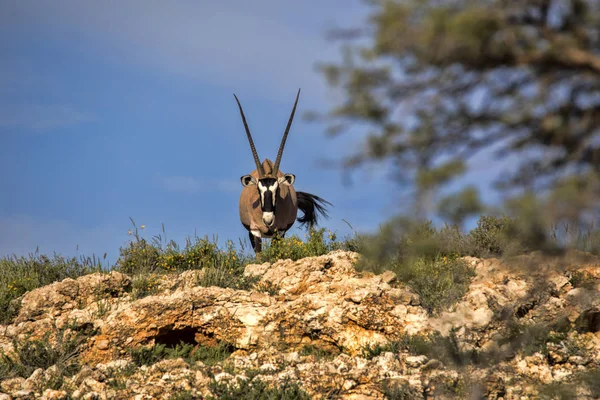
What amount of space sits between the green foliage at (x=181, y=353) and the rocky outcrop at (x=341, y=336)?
0.10 meters

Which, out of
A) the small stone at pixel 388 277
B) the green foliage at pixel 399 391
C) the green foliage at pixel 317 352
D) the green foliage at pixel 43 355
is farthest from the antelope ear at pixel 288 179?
the green foliage at pixel 399 391

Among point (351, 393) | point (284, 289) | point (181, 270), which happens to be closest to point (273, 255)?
point (181, 270)

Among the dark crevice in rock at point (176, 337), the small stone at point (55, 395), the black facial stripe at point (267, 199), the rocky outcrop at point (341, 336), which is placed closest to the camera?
the rocky outcrop at point (341, 336)

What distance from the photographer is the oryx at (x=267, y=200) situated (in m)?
15.3

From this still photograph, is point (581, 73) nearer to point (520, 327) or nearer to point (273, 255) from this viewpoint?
point (520, 327)

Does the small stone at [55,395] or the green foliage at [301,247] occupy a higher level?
the green foliage at [301,247]

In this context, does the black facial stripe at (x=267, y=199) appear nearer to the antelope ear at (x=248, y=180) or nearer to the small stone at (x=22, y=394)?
the antelope ear at (x=248, y=180)

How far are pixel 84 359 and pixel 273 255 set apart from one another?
411cm

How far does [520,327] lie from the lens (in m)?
7.96

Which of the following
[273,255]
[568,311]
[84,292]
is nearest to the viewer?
[568,311]

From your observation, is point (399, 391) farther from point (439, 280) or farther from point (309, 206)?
point (309, 206)

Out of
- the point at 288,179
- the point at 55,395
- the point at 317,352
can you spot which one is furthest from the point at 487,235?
the point at 55,395

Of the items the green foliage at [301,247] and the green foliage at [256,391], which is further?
the green foliage at [301,247]

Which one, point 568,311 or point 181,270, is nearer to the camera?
point 568,311
